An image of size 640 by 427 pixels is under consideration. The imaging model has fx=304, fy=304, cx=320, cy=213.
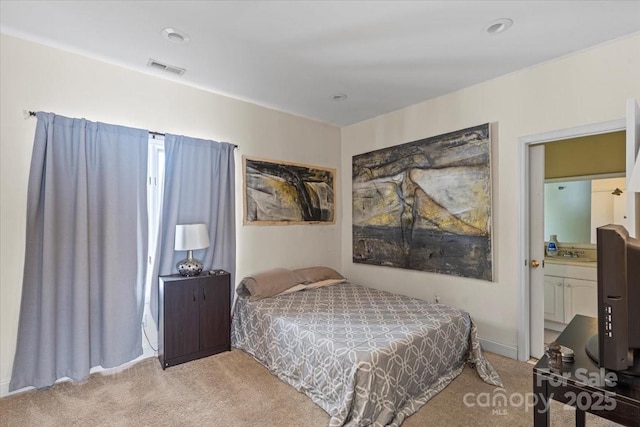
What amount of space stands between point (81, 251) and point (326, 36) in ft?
8.56

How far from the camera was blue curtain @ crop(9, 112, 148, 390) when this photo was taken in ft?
7.68

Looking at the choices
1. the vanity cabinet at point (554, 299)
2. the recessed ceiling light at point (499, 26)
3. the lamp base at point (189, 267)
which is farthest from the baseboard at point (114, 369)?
the vanity cabinet at point (554, 299)

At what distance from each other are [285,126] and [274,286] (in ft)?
6.73

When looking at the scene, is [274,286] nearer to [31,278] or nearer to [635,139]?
[31,278]

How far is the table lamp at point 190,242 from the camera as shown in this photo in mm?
2898

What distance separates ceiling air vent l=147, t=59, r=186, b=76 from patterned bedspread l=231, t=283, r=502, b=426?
237cm

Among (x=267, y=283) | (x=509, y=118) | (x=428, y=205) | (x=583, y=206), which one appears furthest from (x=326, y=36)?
(x=583, y=206)

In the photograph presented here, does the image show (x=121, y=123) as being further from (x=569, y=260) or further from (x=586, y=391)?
(x=569, y=260)

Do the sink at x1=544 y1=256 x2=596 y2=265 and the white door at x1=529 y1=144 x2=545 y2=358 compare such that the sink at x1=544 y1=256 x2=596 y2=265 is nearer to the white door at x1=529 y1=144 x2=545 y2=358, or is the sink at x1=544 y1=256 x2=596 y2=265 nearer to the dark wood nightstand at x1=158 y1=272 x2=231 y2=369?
the white door at x1=529 y1=144 x2=545 y2=358

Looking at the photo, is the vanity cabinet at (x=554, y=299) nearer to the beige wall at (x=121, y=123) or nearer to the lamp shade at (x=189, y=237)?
the beige wall at (x=121, y=123)

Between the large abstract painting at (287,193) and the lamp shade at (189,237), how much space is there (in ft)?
2.36

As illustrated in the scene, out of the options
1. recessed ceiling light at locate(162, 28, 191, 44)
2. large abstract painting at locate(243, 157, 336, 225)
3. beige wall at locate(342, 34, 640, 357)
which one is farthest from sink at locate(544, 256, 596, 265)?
recessed ceiling light at locate(162, 28, 191, 44)

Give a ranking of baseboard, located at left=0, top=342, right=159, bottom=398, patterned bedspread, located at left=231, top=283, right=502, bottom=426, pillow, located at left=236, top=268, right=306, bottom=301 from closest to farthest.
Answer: patterned bedspread, located at left=231, top=283, right=502, bottom=426
baseboard, located at left=0, top=342, right=159, bottom=398
pillow, located at left=236, top=268, right=306, bottom=301

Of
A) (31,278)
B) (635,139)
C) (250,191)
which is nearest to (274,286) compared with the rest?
(250,191)
